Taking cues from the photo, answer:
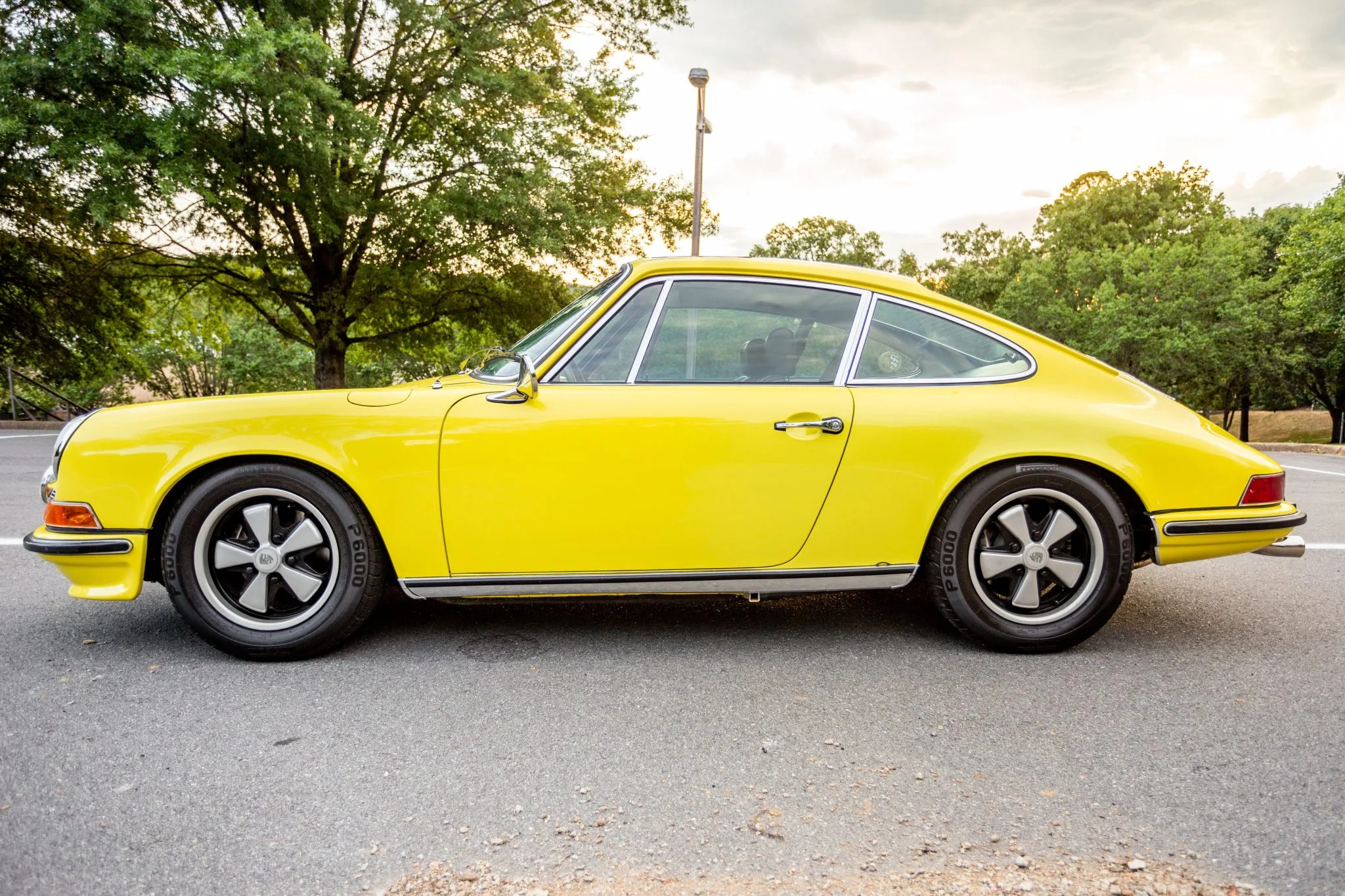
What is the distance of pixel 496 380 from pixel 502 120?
47.9 feet

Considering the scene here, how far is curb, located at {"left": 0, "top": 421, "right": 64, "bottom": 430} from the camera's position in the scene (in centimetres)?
1689

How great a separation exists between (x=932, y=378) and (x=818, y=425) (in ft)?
1.79

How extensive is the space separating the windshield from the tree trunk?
15.6 m

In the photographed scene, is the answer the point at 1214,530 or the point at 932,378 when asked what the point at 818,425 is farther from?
the point at 1214,530

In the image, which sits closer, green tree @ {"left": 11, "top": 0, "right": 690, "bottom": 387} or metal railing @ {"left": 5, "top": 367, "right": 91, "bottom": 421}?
green tree @ {"left": 11, "top": 0, "right": 690, "bottom": 387}

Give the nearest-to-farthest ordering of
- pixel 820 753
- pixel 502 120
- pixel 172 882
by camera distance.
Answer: pixel 172 882, pixel 820 753, pixel 502 120

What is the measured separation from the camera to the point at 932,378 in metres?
3.14

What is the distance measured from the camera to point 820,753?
2.27 m

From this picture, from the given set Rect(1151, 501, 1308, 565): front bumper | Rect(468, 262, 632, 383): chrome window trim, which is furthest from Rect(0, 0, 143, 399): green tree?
Rect(1151, 501, 1308, 565): front bumper

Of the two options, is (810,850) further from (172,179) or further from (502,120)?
(502,120)

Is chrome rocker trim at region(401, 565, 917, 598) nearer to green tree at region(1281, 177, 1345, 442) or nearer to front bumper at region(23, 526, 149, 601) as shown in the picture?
front bumper at region(23, 526, 149, 601)

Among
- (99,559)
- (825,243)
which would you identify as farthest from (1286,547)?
(825,243)

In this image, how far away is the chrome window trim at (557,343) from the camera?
304 centimetres

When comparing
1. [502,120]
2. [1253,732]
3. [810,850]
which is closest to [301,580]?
[810,850]
